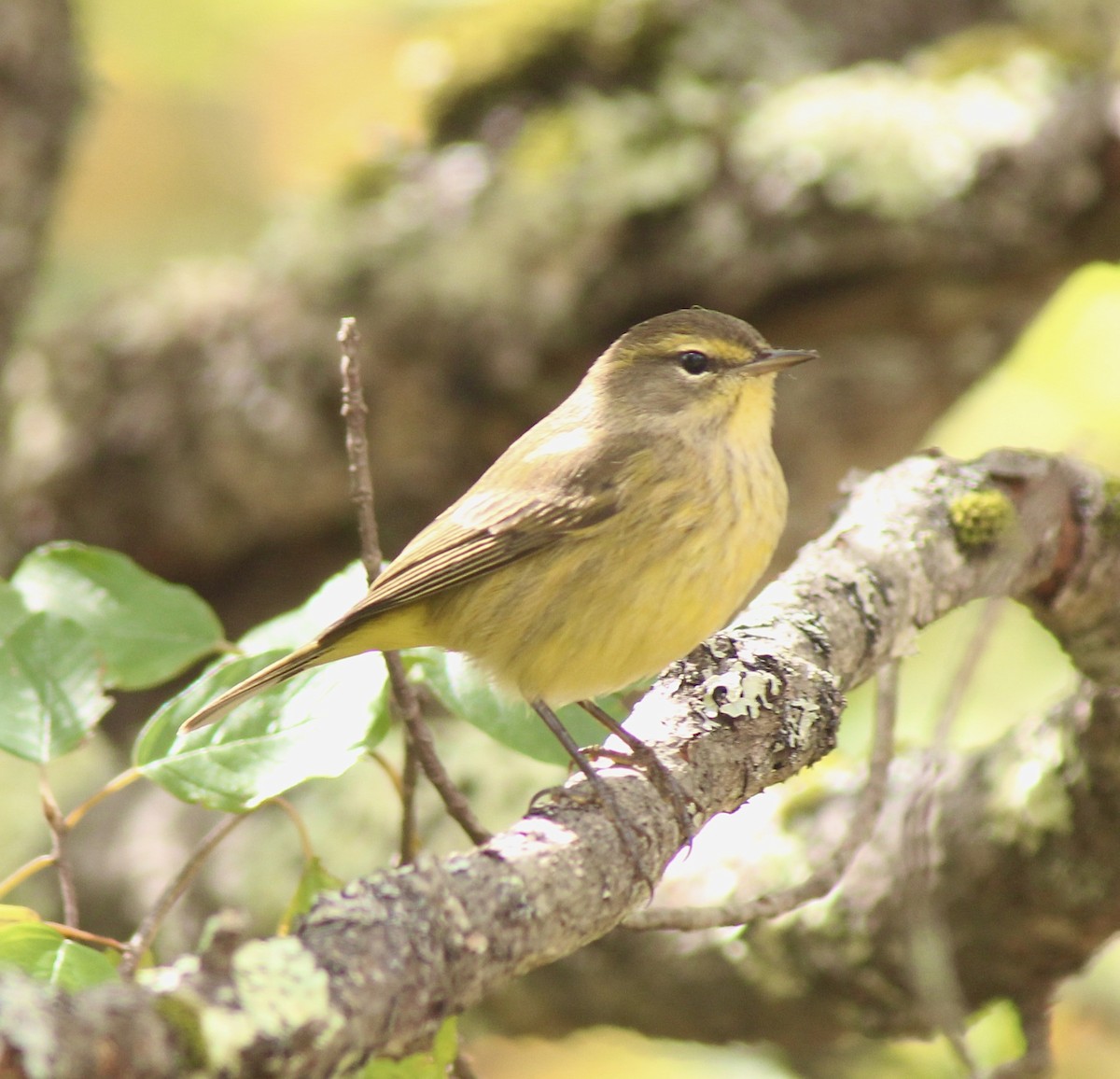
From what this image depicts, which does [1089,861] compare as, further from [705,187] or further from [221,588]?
[221,588]

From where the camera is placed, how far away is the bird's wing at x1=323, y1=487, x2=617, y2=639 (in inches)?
109

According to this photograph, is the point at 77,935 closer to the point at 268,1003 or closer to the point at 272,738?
the point at 272,738

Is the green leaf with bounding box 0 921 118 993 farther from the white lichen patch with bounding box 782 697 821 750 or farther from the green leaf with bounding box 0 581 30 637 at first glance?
the white lichen patch with bounding box 782 697 821 750

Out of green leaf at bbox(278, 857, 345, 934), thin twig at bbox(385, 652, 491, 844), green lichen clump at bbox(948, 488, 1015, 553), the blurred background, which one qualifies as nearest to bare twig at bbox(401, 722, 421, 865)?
thin twig at bbox(385, 652, 491, 844)

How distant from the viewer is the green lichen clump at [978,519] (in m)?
2.66

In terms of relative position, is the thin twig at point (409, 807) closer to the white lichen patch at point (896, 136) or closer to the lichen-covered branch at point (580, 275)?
the lichen-covered branch at point (580, 275)

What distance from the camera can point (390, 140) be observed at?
504 cm

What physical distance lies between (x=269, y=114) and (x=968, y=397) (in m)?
4.48

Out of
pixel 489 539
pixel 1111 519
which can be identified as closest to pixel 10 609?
pixel 489 539

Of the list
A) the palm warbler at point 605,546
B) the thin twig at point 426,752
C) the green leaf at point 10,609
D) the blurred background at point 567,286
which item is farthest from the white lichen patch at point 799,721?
the blurred background at point 567,286

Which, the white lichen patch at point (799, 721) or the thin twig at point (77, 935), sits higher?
the thin twig at point (77, 935)

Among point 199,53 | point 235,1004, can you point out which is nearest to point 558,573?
point 235,1004

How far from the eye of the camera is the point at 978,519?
105 inches

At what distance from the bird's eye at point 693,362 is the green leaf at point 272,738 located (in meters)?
1.38
